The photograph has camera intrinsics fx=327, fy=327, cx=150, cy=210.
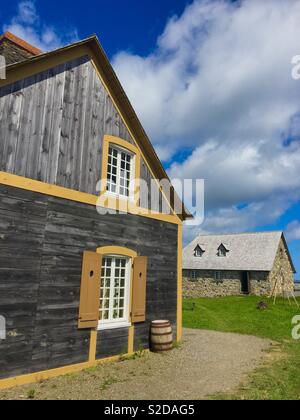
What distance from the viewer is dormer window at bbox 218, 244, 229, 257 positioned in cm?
3284

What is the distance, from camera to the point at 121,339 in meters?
8.84

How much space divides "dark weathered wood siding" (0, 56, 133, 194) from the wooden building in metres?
0.03

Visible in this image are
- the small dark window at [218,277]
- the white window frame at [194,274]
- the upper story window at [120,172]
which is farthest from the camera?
the white window frame at [194,274]

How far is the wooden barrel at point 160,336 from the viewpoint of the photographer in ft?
31.0

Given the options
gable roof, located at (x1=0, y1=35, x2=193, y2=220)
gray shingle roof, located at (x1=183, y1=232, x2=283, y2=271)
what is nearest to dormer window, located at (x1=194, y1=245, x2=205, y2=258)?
gray shingle roof, located at (x1=183, y1=232, x2=283, y2=271)

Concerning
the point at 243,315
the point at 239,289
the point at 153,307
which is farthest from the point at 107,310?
the point at 239,289

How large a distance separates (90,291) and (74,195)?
7.87 ft

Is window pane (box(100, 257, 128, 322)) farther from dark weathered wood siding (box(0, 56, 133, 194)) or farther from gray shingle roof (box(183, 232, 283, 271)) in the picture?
gray shingle roof (box(183, 232, 283, 271))

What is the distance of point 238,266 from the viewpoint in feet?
98.9

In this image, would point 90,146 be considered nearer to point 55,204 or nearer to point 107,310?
point 55,204

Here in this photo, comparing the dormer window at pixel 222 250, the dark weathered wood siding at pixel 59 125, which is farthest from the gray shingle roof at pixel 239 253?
the dark weathered wood siding at pixel 59 125

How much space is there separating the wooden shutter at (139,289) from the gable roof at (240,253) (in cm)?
2127

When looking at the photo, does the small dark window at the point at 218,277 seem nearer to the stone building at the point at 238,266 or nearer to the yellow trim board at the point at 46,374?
the stone building at the point at 238,266

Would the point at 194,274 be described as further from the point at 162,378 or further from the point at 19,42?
the point at 19,42
